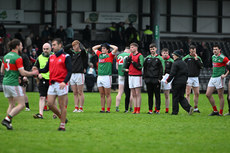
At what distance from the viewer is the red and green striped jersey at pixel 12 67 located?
38.0 ft

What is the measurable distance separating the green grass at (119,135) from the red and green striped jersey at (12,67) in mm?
1136

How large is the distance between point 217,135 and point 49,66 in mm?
4141

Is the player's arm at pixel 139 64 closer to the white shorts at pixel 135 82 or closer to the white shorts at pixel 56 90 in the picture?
the white shorts at pixel 135 82

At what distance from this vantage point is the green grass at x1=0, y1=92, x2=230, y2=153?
9.07 meters

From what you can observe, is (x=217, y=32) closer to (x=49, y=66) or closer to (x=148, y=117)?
(x=148, y=117)

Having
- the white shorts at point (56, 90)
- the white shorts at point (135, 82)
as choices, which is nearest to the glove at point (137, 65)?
the white shorts at point (135, 82)

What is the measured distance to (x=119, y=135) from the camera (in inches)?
421

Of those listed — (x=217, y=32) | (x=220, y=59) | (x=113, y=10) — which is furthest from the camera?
(x=217, y=32)

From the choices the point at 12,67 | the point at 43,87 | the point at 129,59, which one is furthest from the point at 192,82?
the point at 12,67

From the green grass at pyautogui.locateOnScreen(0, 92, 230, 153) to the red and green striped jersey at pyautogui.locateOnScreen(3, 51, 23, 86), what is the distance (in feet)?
3.73

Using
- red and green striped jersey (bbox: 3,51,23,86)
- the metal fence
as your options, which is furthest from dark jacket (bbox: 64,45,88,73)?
the metal fence

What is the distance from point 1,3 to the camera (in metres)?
41.3

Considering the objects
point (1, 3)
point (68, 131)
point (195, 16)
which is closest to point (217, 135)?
point (68, 131)

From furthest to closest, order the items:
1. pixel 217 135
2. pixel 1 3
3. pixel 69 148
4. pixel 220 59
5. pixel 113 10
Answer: pixel 113 10 → pixel 1 3 → pixel 220 59 → pixel 217 135 → pixel 69 148
